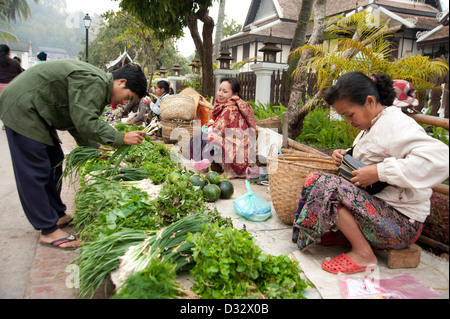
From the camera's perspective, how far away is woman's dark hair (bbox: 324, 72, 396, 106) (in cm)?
224

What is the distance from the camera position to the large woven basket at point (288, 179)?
2.93m

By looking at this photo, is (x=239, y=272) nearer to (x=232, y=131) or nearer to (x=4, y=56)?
(x=232, y=131)

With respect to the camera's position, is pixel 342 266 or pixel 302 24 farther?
pixel 302 24

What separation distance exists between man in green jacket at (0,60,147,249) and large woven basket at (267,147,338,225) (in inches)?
53.9

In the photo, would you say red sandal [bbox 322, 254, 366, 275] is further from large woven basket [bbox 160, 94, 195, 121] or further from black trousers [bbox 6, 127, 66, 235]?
large woven basket [bbox 160, 94, 195, 121]

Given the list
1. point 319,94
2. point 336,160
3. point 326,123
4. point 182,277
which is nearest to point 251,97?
point 326,123

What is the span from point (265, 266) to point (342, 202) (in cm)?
68

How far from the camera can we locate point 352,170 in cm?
230

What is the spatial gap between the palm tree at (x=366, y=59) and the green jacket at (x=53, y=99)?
9.46 ft

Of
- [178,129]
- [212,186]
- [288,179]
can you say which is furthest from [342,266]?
[178,129]

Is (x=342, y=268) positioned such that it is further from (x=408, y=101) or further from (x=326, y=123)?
(x=326, y=123)

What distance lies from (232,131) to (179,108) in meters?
2.09

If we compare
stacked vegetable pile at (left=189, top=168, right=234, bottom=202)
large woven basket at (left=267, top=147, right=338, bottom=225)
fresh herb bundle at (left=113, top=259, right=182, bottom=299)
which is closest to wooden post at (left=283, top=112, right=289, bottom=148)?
large woven basket at (left=267, top=147, right=338, bottom=225)
